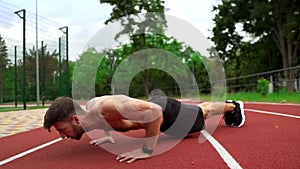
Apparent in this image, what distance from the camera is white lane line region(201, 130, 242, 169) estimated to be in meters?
3.18

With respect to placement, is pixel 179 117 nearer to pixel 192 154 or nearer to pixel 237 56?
pixel 192 154

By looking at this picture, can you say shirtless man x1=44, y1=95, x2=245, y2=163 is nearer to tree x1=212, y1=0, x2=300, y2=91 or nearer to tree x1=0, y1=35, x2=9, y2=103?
tree x1=212, y1=0, x2=300, y2=91

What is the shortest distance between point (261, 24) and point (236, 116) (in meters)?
20.7

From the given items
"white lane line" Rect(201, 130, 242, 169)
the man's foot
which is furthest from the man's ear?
the man's foot

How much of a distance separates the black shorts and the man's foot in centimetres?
A: 102

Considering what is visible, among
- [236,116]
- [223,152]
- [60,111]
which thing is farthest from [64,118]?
[236,116]

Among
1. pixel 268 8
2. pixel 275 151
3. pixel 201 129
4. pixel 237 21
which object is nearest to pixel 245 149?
pixel 275 151

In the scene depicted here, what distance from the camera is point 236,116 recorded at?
5.87m

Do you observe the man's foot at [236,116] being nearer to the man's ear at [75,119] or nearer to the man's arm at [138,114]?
the man's arm at [138,114]

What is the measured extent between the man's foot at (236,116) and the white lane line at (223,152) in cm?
87

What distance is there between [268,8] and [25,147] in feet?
68.8

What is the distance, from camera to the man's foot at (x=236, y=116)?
18.9 ft

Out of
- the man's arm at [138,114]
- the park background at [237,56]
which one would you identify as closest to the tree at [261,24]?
the park background at [237,56]

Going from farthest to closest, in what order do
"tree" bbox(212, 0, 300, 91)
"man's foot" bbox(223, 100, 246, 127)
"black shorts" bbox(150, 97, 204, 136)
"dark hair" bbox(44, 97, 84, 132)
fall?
"tree" bbox(212, 0, 300, 91) → "man's foot" bbox(223, 100, 246, 127) → "black shorts" bbox(150, 97, 204, 136) → "dark hair" bbox(44, 97, 84, 132)
